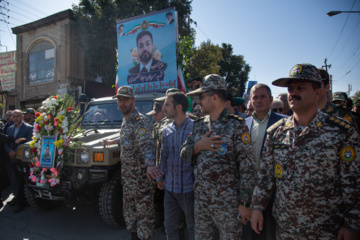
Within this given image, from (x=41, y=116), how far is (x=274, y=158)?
3.42 metres

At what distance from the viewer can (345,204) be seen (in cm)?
132

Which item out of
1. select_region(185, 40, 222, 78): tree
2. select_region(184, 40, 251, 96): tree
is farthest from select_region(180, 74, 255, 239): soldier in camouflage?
select_region(185, 40, 222, 78): tree

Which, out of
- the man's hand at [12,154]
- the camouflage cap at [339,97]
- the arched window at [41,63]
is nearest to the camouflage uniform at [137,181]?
the man's hand at [12,154]

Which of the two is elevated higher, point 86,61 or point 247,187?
point 86,61

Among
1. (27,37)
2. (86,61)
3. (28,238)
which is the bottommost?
(28,238)

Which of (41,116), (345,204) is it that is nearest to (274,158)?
(345,204)

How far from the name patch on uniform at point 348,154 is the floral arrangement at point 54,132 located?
3.08 meters

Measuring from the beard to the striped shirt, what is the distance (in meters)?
4.31

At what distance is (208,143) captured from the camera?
6.24 feet

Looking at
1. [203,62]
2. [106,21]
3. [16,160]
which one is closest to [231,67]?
[203,62]

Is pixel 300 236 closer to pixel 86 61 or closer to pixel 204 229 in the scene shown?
pixel 204 229

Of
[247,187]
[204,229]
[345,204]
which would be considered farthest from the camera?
[204,229]

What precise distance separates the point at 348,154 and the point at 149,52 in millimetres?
5835

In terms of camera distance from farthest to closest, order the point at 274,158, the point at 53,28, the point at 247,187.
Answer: the point at 53,28 → the point at 247,187 → the point at 274,158
